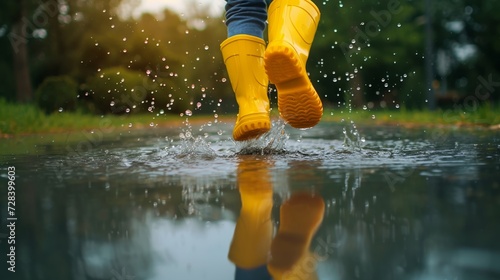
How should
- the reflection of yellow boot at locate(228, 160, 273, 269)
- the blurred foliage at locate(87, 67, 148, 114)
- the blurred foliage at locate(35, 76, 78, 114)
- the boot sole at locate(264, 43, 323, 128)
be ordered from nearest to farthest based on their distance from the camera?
the reflection of yellow boot at locate(228, 160, 273, 269) → the boot sole at locate(264, 43, 323, 128) → the blurred foliage at locate(35, 76, 78, 114) → the blurred foliage at locate(87, 67, 148, 114)

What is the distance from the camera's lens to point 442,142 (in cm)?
637

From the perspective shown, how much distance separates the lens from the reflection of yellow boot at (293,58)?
424 centimetres

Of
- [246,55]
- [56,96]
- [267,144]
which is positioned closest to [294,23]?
[246,55]

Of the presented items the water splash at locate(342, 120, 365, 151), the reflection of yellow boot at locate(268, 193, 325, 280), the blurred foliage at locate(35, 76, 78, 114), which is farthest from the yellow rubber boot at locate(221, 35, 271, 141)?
the blurred foliage at locate(35, 76, 78, 114)

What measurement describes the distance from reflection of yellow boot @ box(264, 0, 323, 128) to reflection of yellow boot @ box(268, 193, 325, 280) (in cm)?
106

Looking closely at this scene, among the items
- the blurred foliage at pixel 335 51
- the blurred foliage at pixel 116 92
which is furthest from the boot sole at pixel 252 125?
the blurred foliage at pixel 335 51

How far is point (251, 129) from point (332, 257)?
247cm

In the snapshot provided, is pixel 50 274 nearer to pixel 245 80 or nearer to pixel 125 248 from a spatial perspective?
pixel 125 248

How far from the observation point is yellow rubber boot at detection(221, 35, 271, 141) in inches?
184

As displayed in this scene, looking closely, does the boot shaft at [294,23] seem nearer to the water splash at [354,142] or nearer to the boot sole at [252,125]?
the boot sole at [252,125]

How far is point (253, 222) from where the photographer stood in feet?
9.06

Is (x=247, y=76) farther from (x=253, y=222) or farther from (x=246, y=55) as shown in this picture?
(x=253, y=222)

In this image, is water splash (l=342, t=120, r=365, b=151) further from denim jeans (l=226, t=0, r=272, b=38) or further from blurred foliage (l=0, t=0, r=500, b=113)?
blurred foliage (l=0, t=0, r=500, b=113)

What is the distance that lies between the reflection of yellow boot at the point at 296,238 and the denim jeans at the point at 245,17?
1739 mm
